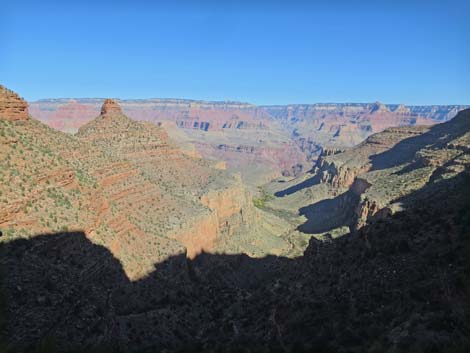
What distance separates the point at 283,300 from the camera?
24.5 m

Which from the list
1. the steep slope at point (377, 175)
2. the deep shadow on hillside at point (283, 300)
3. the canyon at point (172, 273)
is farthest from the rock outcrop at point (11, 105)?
the steep slope at point (377, 175)

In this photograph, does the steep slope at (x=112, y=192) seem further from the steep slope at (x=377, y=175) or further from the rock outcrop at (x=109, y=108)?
the steep slope at (x=377, y=175)

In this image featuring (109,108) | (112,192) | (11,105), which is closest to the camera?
(11,105)

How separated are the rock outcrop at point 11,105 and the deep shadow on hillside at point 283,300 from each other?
12143 millimetres

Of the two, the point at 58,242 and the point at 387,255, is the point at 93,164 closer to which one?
the point at 58,242

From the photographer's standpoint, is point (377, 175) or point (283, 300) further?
point (377, 175)

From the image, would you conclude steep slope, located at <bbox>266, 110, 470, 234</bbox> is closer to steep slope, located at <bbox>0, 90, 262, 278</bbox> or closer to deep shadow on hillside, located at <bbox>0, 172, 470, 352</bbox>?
deep shadow on hillside, located at <bbox>0, 172, 470, 352</bbox>

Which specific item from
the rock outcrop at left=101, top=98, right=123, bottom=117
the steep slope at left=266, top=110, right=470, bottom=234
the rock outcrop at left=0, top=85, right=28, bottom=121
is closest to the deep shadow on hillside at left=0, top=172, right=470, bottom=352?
the rock outcrop at left=0, top=85, right=28, bottom=121

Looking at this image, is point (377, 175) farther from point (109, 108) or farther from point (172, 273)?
point (172, 273)

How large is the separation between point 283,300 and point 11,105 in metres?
25.1

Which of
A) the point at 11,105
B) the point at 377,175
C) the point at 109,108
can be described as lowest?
the point at 377,175

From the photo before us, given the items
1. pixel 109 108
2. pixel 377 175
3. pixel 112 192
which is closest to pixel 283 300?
pixel 112 192

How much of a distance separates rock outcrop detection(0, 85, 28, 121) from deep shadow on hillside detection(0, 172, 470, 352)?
1214cm

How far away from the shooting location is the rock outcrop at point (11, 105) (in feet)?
102
